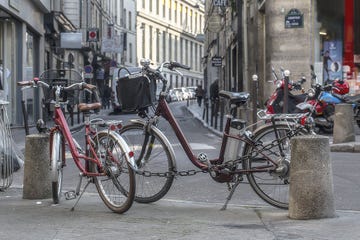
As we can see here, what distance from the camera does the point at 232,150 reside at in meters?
6.76

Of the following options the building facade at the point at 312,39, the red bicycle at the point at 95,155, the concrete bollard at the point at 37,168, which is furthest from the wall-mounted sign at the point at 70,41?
the red bicycle at the point at 95,155

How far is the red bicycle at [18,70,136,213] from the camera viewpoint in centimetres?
642

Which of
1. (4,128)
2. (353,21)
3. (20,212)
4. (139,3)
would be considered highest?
(139,3)

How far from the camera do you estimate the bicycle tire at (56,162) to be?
22.2 feet

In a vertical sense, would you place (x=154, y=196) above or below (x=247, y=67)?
below

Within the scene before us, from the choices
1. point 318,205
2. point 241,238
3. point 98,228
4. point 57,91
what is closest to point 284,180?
point 318,205

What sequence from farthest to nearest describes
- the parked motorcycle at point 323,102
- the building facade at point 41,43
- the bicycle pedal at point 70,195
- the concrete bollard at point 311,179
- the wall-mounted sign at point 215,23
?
1. the wall-mounted sign at point 215,23
2. the building facade at point 41,43
3. the parked motorcycle at point 323,102
4. the bicycle pedal at point 70,195
5. the concrete bollard at point 311,179

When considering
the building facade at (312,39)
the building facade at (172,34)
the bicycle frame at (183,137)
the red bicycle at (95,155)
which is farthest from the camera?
the building facade at (172,34)

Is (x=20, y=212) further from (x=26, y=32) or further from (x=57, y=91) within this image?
(x=26, y=32)

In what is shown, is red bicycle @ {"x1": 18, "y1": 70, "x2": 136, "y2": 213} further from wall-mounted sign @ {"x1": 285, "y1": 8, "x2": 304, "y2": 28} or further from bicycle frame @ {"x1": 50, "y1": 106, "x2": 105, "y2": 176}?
wall-mounted sign @ {"x1": 285, "y1": 8, "x2": 304, "y2": 28}

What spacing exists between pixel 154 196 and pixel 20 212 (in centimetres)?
130

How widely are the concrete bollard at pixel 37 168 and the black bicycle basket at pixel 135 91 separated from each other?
110 cm

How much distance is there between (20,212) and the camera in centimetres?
663

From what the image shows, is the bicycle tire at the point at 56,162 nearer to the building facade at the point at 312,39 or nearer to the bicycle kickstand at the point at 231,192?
the bicycle kickstand at the point at 231,192
